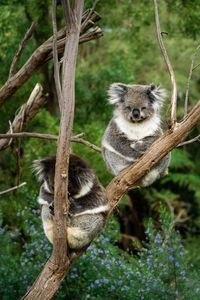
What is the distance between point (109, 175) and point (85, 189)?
3505 millimetres

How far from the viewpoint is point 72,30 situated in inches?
132

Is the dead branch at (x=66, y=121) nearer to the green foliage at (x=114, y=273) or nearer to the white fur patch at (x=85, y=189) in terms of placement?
the white fur patch at (x=85, y=189)

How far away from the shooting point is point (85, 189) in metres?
3.90

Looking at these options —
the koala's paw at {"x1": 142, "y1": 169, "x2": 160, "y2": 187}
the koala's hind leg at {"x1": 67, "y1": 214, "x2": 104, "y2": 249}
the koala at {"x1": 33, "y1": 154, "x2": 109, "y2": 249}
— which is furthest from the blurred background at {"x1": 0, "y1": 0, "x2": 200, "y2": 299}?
the koala's hind leg at {"x1": 67, "y1": 214, "x2": 104, "y2": 249}

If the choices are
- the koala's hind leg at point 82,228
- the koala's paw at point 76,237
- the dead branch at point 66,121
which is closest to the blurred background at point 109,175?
the koala's hind leg at point 82,228

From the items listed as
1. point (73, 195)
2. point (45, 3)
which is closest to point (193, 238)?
point (45, 3)

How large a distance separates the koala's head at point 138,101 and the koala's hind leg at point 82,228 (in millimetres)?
1235

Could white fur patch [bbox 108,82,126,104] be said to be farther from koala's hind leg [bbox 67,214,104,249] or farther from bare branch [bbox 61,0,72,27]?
bare branch [bbox 61,0,72,27]

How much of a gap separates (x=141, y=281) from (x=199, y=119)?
1.86 metres

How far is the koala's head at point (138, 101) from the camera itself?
506cm

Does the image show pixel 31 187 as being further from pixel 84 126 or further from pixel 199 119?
pixel 199 119

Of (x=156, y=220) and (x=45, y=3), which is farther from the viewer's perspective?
(x=156, y=220)

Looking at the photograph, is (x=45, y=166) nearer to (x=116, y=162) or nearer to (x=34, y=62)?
(x=34, y=62)

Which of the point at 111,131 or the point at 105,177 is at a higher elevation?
the point at 111,131
